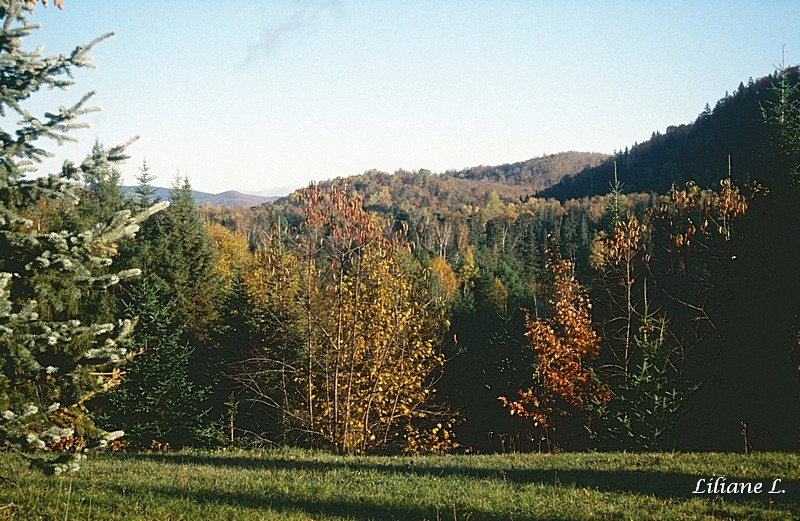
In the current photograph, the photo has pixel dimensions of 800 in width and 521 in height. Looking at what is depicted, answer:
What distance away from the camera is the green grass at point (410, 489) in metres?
8.27

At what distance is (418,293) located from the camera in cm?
2361

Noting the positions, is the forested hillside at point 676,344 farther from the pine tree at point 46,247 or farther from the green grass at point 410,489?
the pine tree at point 46,247

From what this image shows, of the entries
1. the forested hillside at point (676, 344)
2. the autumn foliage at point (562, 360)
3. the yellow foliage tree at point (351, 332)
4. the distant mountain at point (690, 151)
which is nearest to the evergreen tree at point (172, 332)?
the yellow foliage tree at point (351, 332)

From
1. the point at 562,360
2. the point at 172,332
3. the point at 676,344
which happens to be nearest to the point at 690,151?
the point at 676,344

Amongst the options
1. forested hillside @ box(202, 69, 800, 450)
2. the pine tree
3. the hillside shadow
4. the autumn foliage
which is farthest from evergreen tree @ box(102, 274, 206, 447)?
the pine tree

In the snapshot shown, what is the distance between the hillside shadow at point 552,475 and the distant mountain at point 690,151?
113794 mm

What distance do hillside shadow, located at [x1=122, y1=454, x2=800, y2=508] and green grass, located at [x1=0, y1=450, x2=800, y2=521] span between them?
0.03 m

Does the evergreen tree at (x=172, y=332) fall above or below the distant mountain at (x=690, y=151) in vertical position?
below

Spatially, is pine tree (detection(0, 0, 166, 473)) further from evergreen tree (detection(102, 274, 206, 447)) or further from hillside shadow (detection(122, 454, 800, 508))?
evergreen tree (detection(102, 274, 206, 447))

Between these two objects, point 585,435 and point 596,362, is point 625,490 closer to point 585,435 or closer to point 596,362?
point 585,435

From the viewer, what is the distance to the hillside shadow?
30.5 ft

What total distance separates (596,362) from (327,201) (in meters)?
12.2

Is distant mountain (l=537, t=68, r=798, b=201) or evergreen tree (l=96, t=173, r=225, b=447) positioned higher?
distant mountain (l=537, t=68, r=798, b=201)

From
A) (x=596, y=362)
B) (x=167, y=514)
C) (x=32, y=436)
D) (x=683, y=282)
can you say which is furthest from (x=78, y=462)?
(x=683, y=282)
